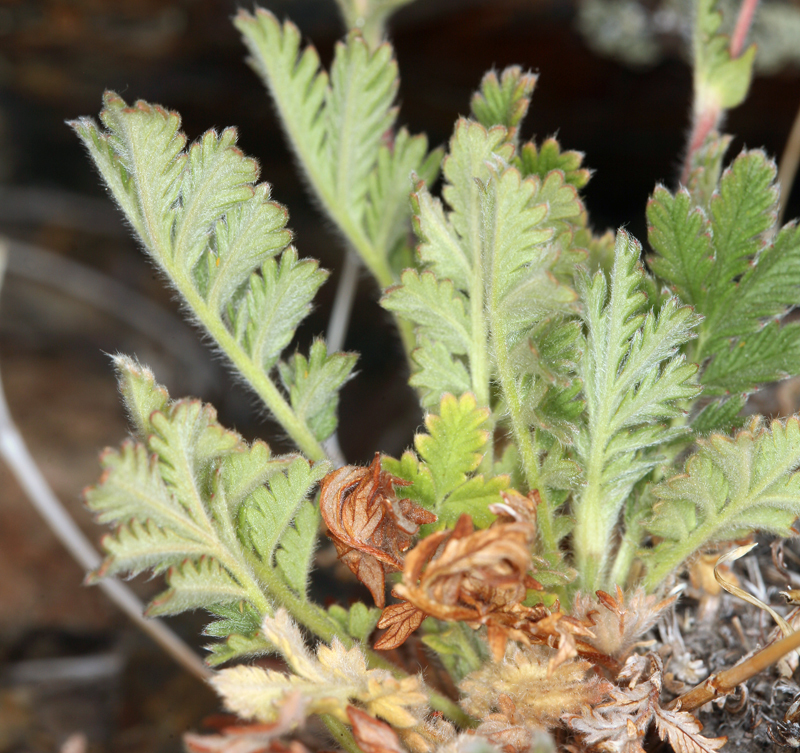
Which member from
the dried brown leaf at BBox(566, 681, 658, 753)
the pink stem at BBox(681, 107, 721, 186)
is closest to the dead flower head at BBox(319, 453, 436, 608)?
the dried brown leaf at BBox(566, 681, 658, 753)

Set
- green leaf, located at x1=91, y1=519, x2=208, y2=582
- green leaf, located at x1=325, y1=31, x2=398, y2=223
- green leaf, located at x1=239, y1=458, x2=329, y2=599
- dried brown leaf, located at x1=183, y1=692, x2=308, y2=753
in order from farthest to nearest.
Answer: green leaf, located at x1=325, y1=31, x2=398, y2=223, green leaf, located at x1=239, y1=458, x2=329, y2=599, green leaf, located at x1=91, y1=519, x2=208, y2=582, dried brown leaf, located at x1=183, y1=692, x2=308, y2=753

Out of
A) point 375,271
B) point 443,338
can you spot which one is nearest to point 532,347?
point 443,338

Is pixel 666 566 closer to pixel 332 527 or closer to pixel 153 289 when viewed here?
pixel 332 527

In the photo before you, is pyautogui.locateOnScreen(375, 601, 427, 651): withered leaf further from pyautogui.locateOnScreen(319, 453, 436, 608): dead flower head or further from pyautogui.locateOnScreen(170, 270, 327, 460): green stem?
pyautogui.locateOnScreen(170, 270, 327, 460): green stem

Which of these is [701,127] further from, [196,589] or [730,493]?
[196,589]

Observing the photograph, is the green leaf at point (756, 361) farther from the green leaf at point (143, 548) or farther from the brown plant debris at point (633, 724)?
the green leaf at point (143, 548)

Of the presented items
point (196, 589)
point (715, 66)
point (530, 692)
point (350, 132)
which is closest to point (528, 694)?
point (530, 692)

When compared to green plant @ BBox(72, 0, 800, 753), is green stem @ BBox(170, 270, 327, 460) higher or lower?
higher
